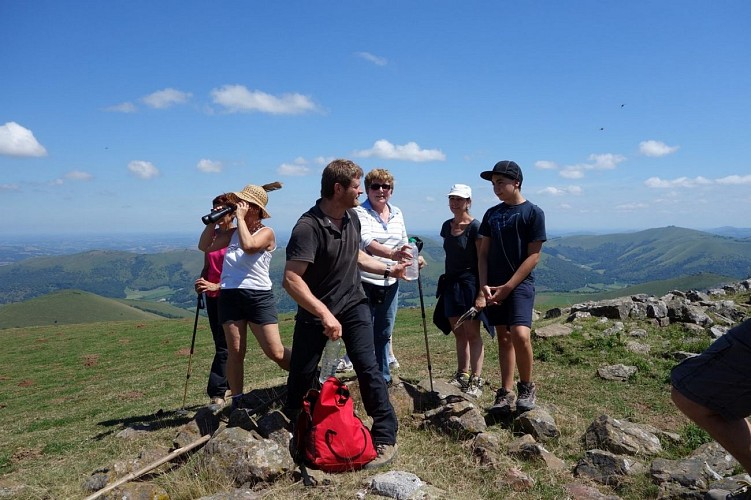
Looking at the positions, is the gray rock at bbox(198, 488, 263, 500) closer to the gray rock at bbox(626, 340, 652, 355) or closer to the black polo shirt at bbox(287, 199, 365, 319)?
the black polo shirt at bbox(287, 199, 365, 319)

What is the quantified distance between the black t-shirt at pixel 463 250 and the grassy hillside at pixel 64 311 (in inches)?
4033

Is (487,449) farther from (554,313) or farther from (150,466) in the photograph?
(554,313)

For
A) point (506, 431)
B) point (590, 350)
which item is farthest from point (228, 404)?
point (590, 350)

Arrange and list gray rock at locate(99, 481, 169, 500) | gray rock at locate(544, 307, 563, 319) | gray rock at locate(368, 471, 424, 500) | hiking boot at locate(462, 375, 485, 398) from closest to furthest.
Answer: gray rock at locate(368, 471, 424, 500) → gray rock at locate(99, 481, 169, 500) → hiking boot at locate(462, 375, 485, 398) → gray rock at locate(544, 307, 563, 319)

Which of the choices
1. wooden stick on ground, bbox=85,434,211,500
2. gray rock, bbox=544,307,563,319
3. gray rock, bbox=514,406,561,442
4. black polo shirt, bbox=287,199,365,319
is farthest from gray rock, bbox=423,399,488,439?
gray rock, bbox=544,307,563,319

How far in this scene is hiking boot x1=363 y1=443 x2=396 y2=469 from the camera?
5.47 meters

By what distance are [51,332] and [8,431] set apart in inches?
1146

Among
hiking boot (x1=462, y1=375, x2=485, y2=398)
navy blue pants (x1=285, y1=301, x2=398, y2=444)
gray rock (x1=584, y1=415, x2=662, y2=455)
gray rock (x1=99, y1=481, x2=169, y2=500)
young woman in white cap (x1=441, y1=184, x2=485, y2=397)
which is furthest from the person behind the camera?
hiking boot (x1=462, y1=375, x2=485, y2=398)

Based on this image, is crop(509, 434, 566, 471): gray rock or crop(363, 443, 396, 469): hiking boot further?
crop(509, 434, 566, 471): gray rock

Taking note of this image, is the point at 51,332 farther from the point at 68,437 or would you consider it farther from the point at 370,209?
the point at 370,209

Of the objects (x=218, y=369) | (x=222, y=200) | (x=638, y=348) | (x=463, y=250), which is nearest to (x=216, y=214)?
(x=222, y=200)

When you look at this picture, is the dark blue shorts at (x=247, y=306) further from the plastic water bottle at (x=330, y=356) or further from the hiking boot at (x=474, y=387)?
the hiking boot at (x=474, y=387)

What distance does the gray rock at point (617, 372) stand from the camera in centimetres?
994

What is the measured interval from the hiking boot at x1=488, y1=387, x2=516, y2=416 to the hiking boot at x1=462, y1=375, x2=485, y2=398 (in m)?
1.01
